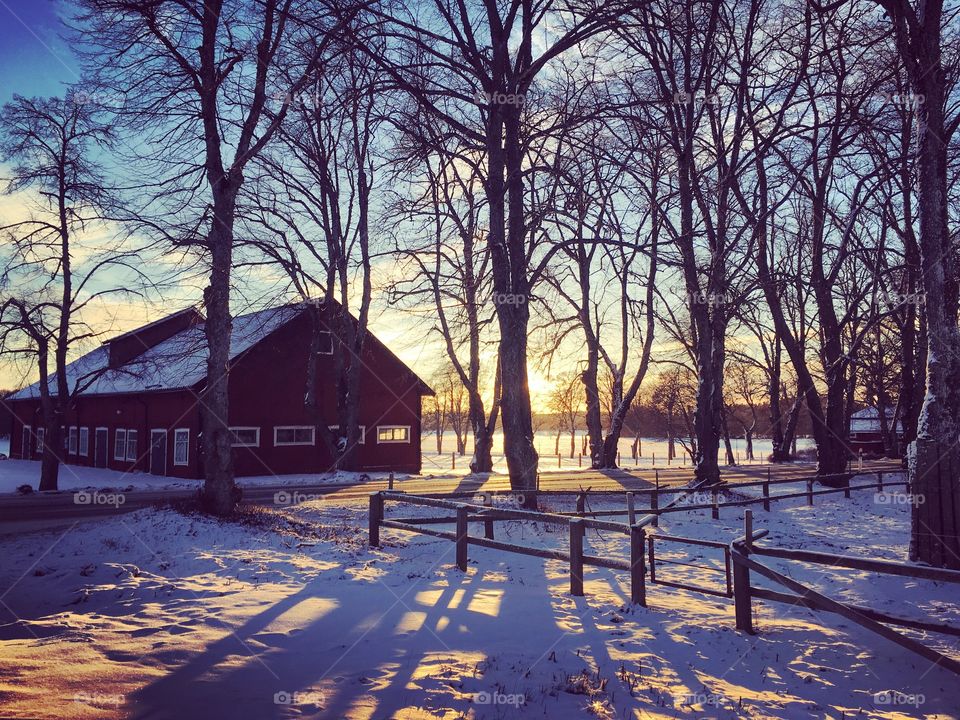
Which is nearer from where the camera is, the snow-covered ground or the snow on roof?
the snow-covered ground

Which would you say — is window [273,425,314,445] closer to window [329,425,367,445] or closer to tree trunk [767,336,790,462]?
window [329,425,367,445]

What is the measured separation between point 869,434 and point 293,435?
53.8 m

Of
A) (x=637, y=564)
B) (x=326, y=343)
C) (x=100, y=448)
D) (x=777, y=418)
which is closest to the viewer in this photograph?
(x=637, y=564)

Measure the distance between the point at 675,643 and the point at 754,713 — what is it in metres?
1.76

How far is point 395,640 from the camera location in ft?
22.6

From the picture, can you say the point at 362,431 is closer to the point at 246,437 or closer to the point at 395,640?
the point at 246,437

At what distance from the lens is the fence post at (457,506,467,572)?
1073 centimetres

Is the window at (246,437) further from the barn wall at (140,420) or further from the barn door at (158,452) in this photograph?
the barn door at (158,452)

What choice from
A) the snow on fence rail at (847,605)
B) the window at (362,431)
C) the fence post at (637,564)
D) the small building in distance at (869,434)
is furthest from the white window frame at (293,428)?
the small building in distance at (869,434)

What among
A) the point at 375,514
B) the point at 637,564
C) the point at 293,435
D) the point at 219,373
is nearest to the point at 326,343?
the point at 293,435

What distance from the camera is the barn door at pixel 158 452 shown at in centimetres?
3100

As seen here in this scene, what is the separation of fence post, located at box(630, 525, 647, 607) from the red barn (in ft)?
66.9

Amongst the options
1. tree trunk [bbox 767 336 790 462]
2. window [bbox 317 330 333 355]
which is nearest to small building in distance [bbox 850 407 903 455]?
tree trunk [bbox 767 336 790 462]

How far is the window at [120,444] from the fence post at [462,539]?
29.2m
